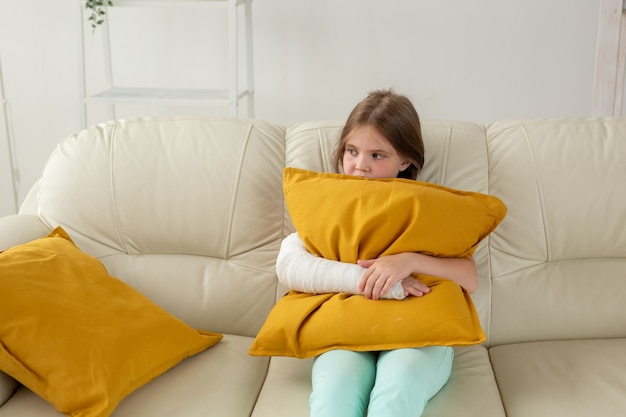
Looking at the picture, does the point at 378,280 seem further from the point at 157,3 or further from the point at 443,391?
the point at 157,3

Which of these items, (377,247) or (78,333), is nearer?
(78,333)

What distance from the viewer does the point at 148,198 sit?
6.47 feet

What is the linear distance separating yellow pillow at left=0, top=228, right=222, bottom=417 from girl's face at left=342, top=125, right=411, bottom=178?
0.53m

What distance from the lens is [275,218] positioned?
1967 mm

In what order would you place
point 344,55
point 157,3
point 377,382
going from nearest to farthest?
point 377,382, point 157,3, point 344,55

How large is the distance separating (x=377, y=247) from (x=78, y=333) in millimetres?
634

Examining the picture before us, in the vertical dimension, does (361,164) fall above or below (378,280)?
above

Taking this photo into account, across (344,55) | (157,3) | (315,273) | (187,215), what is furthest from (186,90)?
(315,273)

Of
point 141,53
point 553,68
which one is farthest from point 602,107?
point 141,53

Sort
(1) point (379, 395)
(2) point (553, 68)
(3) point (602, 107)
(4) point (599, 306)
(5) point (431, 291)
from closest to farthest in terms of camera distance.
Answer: (1) point (379, 395)
(5) point (431, 291)
(4) point (599, 306)
(3) point (602, 107)
(2) point (553, 68)

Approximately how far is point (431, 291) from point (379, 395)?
0.29 m

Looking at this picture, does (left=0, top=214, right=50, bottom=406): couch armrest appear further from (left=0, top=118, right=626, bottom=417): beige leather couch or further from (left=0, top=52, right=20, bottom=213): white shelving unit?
(left=0, top=52, right=20, bottom=213): white shelving unit

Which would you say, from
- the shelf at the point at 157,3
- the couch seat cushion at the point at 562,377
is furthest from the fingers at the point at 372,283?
the shelf at the point at 157,3

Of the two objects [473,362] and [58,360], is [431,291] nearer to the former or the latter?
[473,362]
